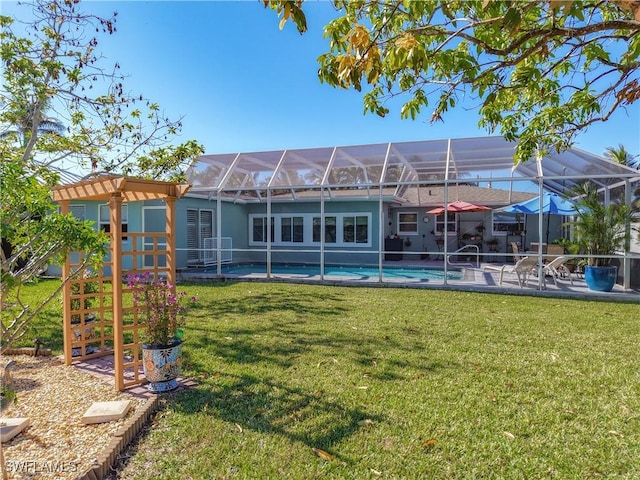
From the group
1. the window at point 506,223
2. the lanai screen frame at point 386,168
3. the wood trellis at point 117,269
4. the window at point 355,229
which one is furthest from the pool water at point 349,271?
the wood trellis at point 117,269

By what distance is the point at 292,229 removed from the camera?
18.0 m

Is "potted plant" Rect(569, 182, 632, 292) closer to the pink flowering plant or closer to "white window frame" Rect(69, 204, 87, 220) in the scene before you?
the pink flowering plant

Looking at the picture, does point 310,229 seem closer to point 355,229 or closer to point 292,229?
point 292,229

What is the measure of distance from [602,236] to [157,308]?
10.4 metres

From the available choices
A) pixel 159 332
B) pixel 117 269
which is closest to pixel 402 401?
pixel 159 332

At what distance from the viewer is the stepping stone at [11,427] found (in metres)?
3.03

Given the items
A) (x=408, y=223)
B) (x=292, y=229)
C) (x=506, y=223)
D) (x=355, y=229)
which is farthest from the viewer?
(x=408, y=223)

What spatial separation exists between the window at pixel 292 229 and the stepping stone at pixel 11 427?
48.3 ft

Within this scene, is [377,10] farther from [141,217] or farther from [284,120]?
[141,217]

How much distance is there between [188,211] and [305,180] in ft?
18.2

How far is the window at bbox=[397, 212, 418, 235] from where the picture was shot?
1958 cm

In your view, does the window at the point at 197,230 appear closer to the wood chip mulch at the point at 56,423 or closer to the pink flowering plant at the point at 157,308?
the wood chip mulch at the point at 56,423

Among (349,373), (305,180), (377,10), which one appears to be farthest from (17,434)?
(305,180)

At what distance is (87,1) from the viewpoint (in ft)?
21.6
